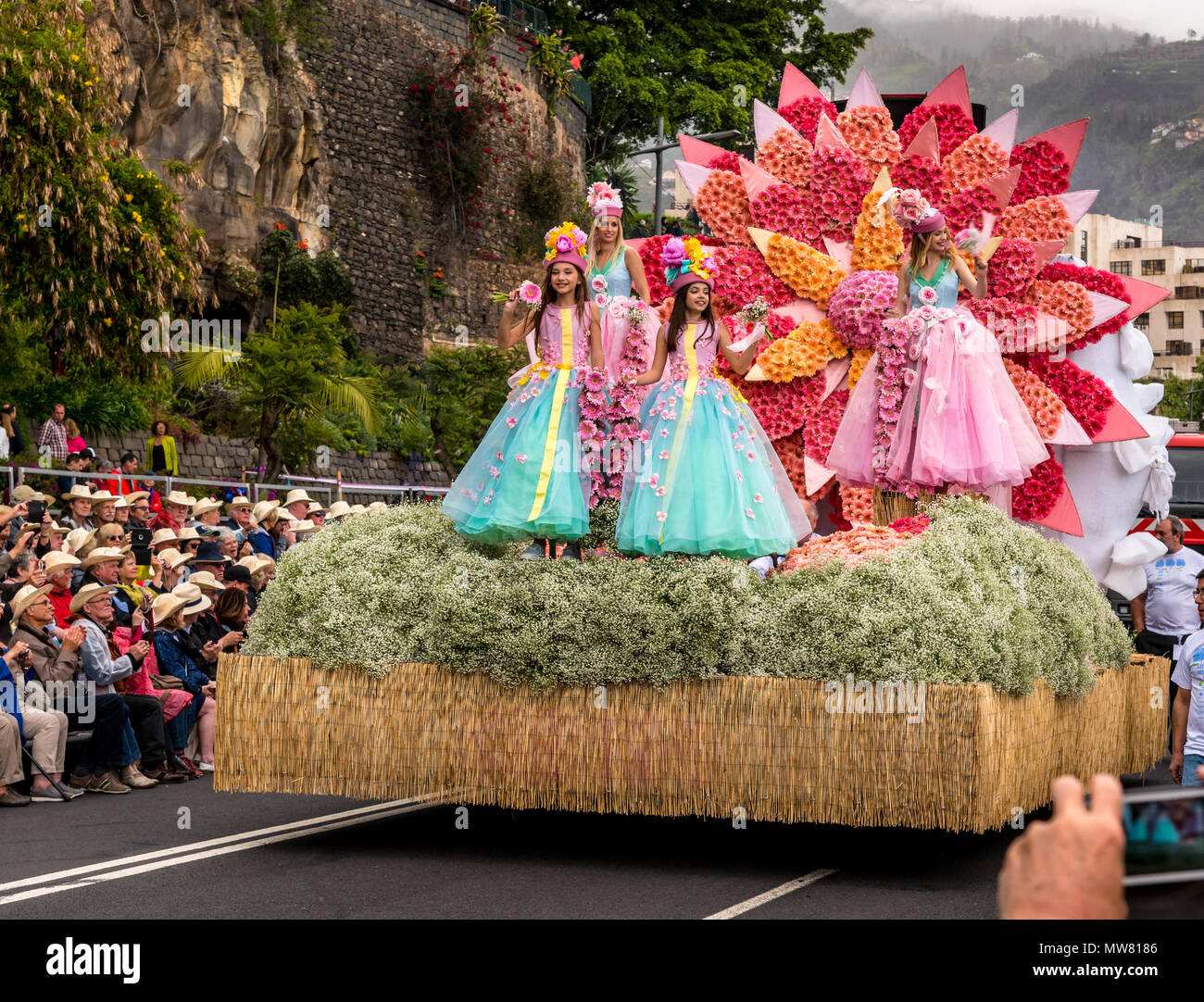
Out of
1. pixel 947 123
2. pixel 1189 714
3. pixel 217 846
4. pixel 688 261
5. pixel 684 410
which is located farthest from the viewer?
pixel 947 123

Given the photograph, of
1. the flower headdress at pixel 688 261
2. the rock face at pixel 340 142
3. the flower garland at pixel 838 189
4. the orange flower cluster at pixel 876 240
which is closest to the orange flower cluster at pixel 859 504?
the orange flower cluster at pixel 876 240

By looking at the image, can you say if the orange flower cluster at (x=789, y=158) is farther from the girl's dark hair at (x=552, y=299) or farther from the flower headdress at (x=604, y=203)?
the girl's dark hair at (x=552, y=299)

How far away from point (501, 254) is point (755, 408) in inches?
1221

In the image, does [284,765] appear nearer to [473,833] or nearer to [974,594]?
[473,833]

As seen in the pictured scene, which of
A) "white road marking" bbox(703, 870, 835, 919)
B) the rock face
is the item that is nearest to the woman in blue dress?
"white road marking" bbox(703, 870, 835, 919)

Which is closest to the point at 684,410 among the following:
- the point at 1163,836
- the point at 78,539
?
the point at 78,539

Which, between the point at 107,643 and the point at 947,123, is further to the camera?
the point at 947,123

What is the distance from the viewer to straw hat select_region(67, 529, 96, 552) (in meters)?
11.7

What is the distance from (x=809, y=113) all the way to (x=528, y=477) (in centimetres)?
428

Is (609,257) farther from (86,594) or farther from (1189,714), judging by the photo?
(86,594)

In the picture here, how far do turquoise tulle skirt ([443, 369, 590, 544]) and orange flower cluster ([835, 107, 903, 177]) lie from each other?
137 inches

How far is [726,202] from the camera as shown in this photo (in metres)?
10.6

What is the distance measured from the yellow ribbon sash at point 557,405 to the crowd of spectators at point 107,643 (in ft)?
5.76

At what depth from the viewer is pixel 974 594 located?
702 centimetres
